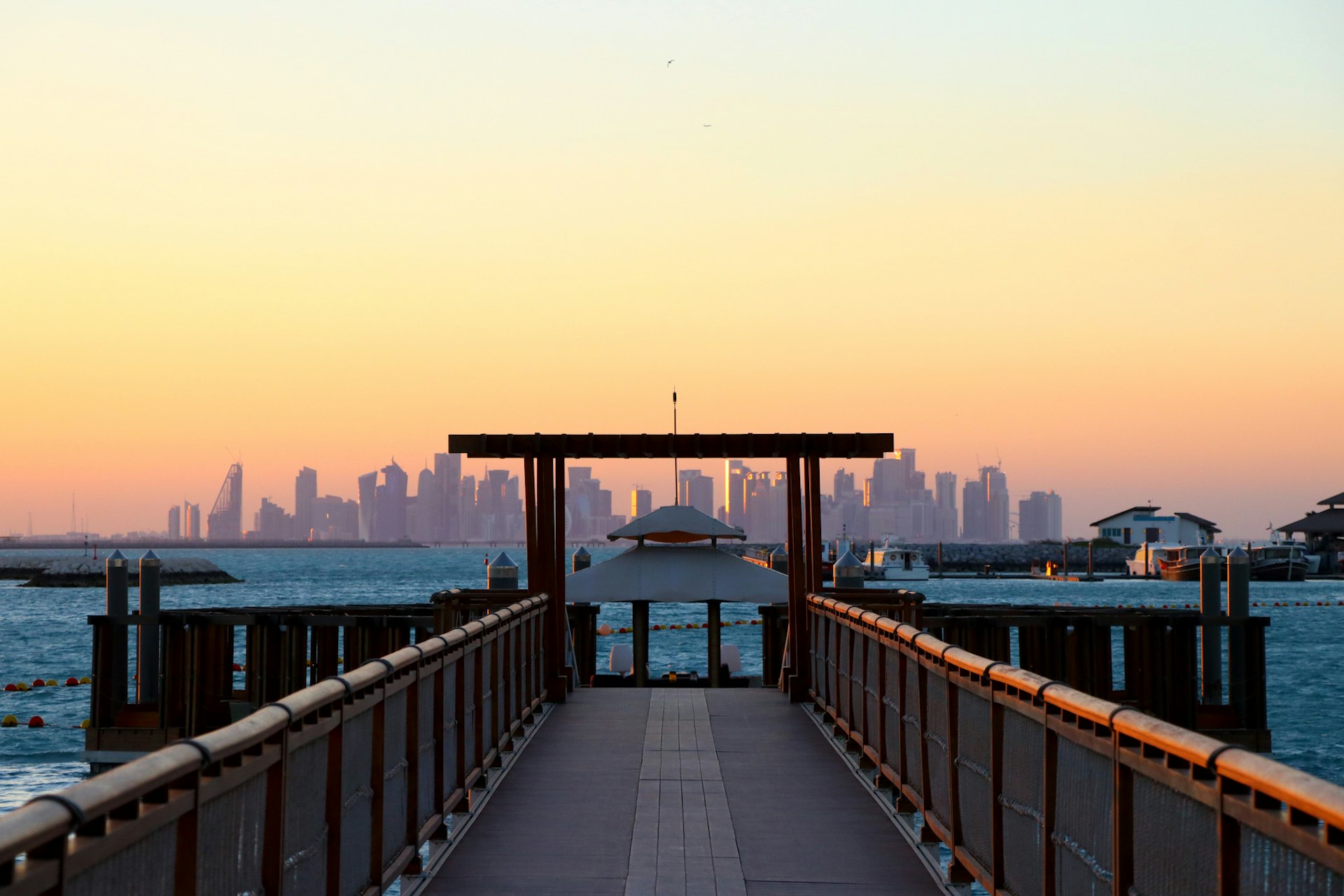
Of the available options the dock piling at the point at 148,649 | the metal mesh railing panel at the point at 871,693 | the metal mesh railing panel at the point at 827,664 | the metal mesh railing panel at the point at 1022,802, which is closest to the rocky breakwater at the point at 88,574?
the dock piling at the point at 148,649

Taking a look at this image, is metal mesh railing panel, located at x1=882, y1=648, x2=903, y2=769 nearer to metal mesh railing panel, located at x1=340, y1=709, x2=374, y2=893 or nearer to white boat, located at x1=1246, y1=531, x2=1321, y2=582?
metal mesh railing panel, located at x1=340, y1=709, x2=374, y2=893

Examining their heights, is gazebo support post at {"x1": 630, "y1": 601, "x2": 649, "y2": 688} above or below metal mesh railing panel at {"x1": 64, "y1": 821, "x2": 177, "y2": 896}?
below

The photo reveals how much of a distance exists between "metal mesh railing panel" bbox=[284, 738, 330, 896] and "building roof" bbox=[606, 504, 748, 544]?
1350cm

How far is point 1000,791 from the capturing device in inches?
239

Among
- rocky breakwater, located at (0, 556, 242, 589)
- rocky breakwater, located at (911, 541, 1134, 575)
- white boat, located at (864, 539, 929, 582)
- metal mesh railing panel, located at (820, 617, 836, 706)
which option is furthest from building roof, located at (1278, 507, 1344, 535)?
metal mesh railing panel, located at (820, 617, 836, 706)

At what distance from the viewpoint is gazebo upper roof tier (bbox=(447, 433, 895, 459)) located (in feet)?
49.1

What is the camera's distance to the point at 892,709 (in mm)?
9016

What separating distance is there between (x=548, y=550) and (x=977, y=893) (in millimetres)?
7241

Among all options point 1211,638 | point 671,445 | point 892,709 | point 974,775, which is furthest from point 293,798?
point 1211,638

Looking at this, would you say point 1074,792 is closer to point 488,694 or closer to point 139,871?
point 139,871

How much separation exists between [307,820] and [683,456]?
10.6m

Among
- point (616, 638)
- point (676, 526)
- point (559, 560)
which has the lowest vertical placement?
point (616, 638)

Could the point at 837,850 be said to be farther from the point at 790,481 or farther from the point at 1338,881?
the point at 790,481

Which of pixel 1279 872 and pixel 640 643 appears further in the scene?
pixel 640 643
